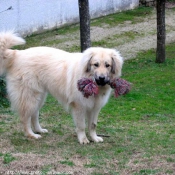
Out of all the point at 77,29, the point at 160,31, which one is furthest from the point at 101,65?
the point at 77,29

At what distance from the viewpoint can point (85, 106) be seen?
680cm

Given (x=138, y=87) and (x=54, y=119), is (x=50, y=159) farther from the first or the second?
(x=138, y=87)

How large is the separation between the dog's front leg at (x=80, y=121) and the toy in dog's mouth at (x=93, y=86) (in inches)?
16.7

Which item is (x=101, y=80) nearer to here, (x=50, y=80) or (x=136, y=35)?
(x=50, y=80)

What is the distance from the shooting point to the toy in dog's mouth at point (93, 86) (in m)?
6.39

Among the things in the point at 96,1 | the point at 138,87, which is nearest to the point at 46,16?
the point at 96,1

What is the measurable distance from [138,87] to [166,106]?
72.5 inches

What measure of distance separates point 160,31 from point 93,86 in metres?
8.46

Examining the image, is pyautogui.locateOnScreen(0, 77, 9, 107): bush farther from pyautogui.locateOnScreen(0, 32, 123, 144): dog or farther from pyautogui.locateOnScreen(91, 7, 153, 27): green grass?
pyautogui.locateOnScreen(91, 7, 153, 27): green grass

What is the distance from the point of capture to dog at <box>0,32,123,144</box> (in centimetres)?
676

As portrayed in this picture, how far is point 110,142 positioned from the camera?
6.99m

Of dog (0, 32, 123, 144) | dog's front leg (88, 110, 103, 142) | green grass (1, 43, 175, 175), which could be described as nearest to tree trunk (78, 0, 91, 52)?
green grass (1, 43, 175, 175)

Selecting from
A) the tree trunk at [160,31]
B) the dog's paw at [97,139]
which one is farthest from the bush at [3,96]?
the tree trunk at [160,31]

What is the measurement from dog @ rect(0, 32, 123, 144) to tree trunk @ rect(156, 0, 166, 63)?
7449 mm
